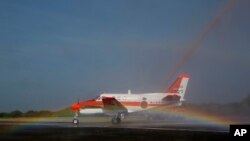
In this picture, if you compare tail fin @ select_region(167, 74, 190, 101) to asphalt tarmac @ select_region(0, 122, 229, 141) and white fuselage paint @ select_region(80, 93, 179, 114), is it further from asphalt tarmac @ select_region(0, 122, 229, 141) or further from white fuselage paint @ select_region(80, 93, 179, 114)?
asphalt tarmac @ select_region(0, 122, 229, 141)

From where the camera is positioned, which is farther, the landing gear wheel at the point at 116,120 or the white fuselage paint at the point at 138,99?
the white fuselage paint at the point at 138,99

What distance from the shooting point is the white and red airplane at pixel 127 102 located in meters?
70.8

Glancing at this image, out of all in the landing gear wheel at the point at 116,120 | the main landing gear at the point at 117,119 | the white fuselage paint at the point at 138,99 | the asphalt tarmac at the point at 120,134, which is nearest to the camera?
the asphalt tarmac at the point at 120,134

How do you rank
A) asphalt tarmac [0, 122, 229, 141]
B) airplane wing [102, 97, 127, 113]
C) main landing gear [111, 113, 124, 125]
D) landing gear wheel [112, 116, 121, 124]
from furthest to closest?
airplane wing [102, 97, 127, 113] < main landing gear [111, 113, 124, 125] < landing gear wheel [112, 116, 121, 124] < asphalt tarmac [0, 122, 229, 141]

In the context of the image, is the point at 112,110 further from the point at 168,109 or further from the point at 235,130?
the point at 235,130

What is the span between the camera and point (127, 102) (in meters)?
74.8

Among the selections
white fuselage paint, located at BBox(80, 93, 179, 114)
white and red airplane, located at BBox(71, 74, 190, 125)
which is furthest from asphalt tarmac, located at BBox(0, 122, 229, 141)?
white fuselage paint, located at BBox(80, 93, 179, 114)

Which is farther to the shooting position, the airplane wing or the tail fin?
the tail fin

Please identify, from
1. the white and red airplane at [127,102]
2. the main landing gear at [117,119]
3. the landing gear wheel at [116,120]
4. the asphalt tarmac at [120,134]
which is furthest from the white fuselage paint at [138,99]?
the asphalt tarmac at [120,134]

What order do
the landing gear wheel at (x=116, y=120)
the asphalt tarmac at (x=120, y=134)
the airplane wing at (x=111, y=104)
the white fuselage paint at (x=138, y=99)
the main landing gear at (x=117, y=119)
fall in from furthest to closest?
the white fuselage paint at (x=138, y=99)
the airplane wing at (x=111, y=104)
the main landing gear at (x=117, y=119)
the landing gear wheel at (x=116, y=120)
the asphalt tarmac at (x=120, y=134)

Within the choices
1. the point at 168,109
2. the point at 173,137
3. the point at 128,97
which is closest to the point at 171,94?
the point at 168,109

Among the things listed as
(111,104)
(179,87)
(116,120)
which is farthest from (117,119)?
(179,87)

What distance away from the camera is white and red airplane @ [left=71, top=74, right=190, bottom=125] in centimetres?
7081

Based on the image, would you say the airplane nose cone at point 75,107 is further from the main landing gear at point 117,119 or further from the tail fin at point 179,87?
the tail fin at point 179,87
